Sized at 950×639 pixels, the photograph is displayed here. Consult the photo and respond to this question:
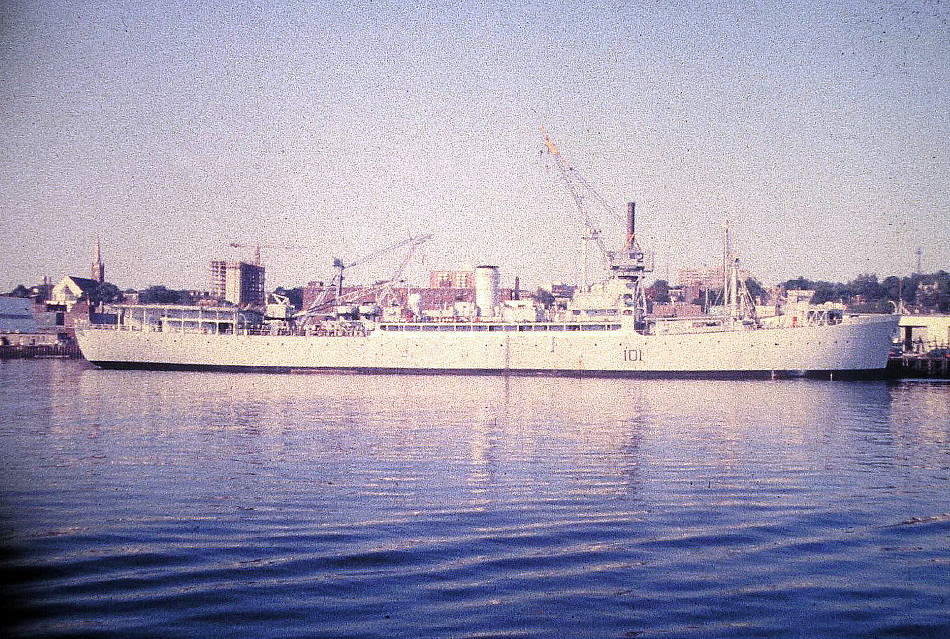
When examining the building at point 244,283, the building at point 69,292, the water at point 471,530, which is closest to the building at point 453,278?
the building at point 244,283

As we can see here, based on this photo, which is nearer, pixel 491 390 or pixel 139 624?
pixel 139 624

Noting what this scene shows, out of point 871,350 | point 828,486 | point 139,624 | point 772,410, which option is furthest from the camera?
point 871,350

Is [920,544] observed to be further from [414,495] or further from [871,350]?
[871,350]

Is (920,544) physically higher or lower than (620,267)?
lower

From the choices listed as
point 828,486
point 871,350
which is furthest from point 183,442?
point 871,350

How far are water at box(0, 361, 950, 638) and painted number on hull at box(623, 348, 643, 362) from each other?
3258 cm

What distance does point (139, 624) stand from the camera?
801cm

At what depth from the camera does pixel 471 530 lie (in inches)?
460

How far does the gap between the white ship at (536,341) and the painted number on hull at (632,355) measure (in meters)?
0.11

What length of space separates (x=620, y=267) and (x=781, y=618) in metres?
59.7

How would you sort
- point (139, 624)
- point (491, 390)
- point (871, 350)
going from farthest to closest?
point (871, 350)
point (491, 390)
point (139, 624)

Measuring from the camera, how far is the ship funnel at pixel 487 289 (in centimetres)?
6856

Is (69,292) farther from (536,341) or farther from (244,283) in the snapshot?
(536,341)

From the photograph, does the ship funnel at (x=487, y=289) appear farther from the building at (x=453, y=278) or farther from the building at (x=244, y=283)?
the building at (x=453, y=278)
